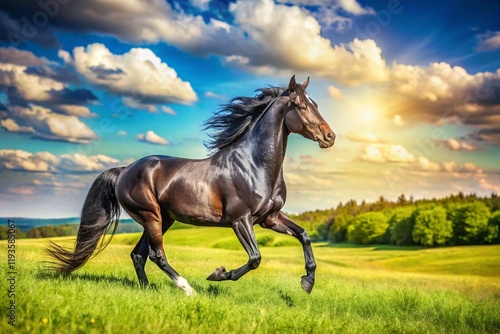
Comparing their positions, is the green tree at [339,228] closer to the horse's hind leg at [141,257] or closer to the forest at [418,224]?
the forest at [418,224]

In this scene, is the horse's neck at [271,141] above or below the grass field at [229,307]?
above

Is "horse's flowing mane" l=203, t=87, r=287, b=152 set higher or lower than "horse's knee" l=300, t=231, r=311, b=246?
higher

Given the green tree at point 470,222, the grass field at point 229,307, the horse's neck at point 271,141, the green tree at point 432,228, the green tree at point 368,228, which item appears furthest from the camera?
the green tree at point 368,228

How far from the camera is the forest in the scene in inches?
1982

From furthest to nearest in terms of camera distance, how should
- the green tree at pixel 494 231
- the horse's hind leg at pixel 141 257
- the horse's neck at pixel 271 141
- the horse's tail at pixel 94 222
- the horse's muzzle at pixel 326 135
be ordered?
the green tree at pixel 494 231, the horse's tail at pixel 94 222, the horse's hind leg at pixel 141 257, the horse's neck at pixel 271 141, the horse's muzzle at pixel 326 135

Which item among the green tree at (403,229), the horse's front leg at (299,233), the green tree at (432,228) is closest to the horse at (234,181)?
the horse's front leg at (299,233)

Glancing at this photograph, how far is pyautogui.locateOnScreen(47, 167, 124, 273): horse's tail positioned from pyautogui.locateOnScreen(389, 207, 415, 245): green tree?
176ft

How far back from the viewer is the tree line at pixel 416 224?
50375 millimetres

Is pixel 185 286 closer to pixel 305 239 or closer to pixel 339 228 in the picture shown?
pixel 305 239

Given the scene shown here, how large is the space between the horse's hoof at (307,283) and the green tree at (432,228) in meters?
49.9

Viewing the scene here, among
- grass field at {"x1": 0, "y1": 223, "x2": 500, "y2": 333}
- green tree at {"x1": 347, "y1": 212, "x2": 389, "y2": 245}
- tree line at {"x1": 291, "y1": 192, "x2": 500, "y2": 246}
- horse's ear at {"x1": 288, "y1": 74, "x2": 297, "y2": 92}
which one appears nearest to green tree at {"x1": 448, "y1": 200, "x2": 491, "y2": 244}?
tree line at {"x1": 291, "y1": 192, "x2": 500, "y2": 246}

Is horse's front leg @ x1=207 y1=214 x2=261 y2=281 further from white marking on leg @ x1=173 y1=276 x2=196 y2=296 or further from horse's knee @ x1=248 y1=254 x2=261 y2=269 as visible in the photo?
white marking on leg @ x1=173 y1=276 x2=196 y2=296

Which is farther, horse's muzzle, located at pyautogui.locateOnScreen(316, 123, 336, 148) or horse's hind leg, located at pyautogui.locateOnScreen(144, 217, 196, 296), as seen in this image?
horse's hind leg, located at pyautogui.locateOnScreen(144, 217, 196, 296)

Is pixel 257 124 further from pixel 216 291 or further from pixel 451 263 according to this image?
pixel 451 263
